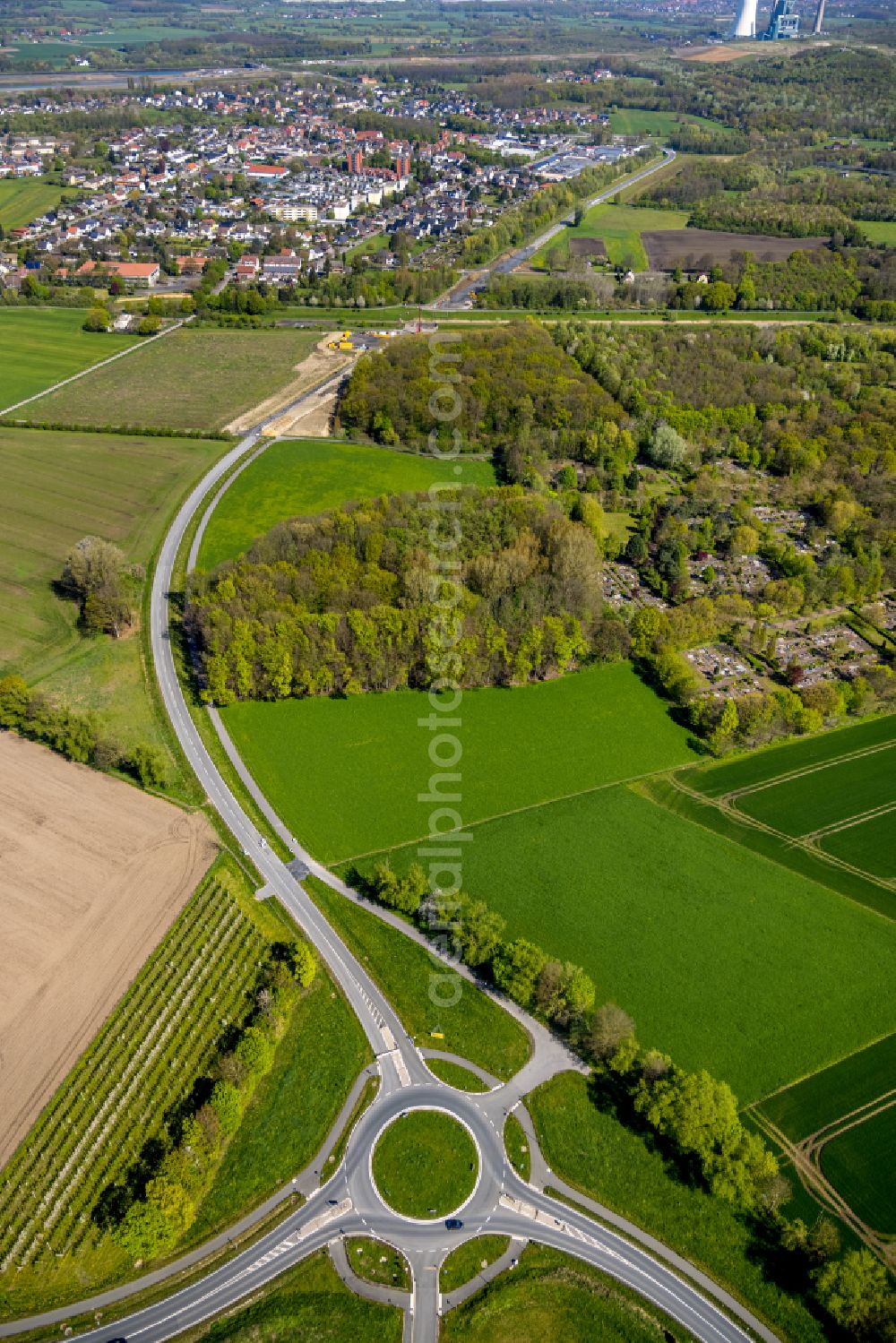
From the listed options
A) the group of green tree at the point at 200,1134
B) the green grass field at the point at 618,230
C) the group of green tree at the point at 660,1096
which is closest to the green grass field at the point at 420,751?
the group of green tree at the point at 660,1096

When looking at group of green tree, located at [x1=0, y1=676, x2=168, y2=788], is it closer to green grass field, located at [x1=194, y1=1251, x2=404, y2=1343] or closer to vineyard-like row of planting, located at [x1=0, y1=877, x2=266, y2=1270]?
vineyard-like row of planting, located at [x1=0, y1=877, x2=266, y2=1270]

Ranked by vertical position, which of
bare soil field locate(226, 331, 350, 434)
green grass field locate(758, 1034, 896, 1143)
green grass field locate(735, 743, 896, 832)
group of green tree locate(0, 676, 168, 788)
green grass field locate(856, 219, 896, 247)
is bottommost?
green grass field locate(758, 1034, 896, 1143)

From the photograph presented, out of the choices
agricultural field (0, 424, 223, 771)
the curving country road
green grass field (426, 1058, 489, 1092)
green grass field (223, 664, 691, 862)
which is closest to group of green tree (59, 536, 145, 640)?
agricultural field (0, 424, 223, 771)

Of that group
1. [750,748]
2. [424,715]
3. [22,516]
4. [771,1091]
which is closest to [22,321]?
[22,516]

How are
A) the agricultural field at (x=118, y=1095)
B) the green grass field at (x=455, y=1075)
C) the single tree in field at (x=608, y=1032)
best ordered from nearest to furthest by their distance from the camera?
the agricultural field at (x=118, y=1095), the green grass field at (x=455, y=1075), the single tree in field at (x=608, y=1032)

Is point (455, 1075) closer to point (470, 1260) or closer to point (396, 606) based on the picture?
point (470, 1260)

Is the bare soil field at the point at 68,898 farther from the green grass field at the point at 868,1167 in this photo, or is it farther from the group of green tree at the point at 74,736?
the green grass field at the point at 868,1167

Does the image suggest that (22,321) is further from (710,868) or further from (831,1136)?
(831,1136)
